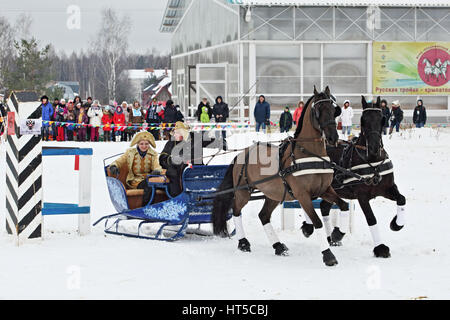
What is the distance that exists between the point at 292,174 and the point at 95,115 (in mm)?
16936

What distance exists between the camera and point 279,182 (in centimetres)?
885

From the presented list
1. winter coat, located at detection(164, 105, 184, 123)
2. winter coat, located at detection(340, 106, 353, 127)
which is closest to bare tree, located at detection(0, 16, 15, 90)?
winter coat, located at detection(164, 105, 184, 123)

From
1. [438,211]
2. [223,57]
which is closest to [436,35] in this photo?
[223,57]

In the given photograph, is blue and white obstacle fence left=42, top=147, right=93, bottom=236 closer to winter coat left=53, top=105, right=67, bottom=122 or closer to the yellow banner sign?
winter coat left=53, top=105, right=67, bottom=122

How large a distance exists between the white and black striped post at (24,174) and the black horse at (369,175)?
3.22 metres

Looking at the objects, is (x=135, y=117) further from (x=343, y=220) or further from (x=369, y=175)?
(x=369, y=175)

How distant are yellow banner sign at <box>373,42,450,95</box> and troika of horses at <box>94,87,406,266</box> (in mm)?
22763

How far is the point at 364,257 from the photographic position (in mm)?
8594

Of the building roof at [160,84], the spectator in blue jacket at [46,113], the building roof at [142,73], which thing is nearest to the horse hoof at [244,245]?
the spectator in blue jacket at [46,113]

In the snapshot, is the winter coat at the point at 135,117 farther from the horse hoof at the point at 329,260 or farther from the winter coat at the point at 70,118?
the horse hoof at the point at 329,260

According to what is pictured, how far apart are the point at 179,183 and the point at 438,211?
4.44 meters

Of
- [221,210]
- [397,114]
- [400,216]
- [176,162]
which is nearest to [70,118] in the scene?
[397,114]
